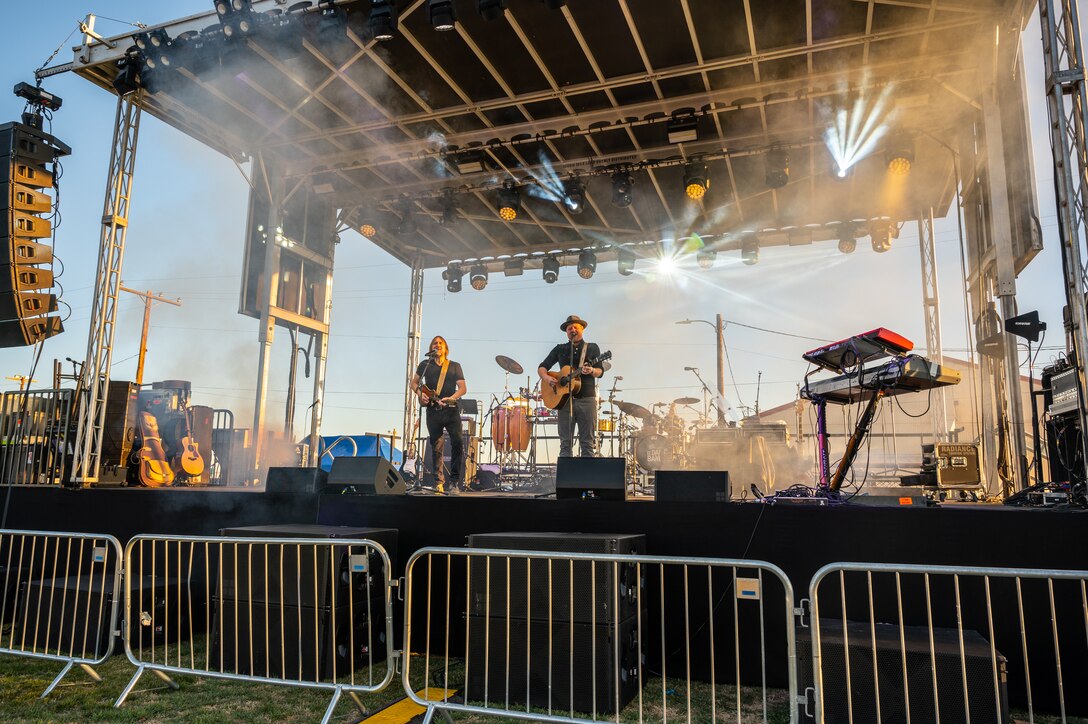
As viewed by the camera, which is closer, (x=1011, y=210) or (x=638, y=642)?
(x=638, y=642)

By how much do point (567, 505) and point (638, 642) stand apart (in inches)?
40.3

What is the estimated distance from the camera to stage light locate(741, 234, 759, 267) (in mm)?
11633

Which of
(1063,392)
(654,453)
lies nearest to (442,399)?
(654,453)

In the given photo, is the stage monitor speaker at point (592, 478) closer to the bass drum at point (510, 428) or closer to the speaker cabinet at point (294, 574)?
the speaker cabinet at point (294, 574)

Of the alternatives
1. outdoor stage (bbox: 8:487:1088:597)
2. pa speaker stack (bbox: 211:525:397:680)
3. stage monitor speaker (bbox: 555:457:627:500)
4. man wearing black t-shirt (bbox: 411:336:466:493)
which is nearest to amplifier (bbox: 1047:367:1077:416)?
outdoor stage (bbox: 8:487:1088:597)

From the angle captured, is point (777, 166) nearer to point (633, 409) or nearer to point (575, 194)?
point (575, 194)

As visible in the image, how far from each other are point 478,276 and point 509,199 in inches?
124

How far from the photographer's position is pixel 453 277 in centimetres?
1322

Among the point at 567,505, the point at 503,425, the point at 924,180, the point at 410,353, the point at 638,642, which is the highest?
the point at 924,180

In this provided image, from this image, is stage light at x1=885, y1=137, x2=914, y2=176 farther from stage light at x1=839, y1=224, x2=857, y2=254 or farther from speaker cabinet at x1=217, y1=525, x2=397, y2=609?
speaker cabinet at x1=217, y1=525, x2=397, y2=609

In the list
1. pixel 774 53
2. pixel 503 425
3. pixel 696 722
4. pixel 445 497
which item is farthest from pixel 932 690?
pixel 503 425

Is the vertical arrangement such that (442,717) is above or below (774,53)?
below

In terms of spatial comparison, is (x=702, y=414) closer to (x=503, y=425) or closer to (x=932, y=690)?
(x=503, y=425)

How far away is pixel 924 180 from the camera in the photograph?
9.87 meters
